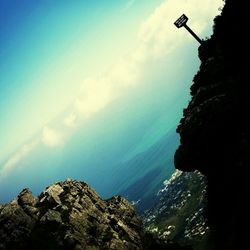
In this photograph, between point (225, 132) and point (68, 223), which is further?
point (68, 223)

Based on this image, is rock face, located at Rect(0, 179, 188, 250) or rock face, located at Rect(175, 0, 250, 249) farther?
rock face, located at Rect(0, 179, 188, 250)

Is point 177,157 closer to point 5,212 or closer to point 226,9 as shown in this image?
point 226,9

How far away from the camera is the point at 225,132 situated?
141 ft

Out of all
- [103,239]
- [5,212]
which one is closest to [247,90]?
[103,239]

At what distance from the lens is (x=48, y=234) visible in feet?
145

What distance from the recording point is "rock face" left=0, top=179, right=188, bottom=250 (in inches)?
1734

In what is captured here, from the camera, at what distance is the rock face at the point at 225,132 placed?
38719 millimetres

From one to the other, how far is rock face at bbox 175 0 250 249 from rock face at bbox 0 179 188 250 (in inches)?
430

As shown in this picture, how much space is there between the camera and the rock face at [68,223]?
4403cm

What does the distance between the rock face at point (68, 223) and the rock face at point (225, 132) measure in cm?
1092

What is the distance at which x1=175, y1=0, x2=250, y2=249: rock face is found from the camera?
38719 millimetres

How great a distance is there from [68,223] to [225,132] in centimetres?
2324

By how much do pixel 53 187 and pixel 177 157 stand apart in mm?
20188

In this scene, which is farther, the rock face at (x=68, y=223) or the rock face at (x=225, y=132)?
the rock face at (x=68, y=223)
